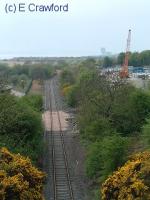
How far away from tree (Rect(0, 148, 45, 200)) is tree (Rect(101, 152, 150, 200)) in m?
3.36

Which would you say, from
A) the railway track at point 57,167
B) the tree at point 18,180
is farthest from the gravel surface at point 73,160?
the tree at point 18,180

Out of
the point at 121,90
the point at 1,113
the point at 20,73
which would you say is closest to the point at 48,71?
the point at 20,73

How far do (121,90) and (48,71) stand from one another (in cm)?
10311

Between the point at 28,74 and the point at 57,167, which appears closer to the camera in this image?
the point at 57,167

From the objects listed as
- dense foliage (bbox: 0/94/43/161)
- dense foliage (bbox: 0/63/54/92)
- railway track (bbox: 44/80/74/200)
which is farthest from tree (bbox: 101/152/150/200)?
dense foliage (bbox: 0/63/54/92)

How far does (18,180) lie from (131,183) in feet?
16.8

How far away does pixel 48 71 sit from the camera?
15338 centimetres

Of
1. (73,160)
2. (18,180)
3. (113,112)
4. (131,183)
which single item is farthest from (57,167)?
(131,183)

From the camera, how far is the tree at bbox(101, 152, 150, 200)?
23.8 m

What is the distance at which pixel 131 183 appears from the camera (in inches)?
966

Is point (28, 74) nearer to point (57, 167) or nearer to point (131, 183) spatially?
point (57, 167)

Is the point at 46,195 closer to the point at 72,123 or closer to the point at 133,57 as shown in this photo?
the point at 72,123

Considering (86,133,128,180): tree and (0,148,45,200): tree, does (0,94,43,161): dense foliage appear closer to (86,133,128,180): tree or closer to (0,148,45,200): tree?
(86,133,128,180): tree

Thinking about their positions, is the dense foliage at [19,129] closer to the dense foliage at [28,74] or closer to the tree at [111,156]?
the tree at [111,156]
